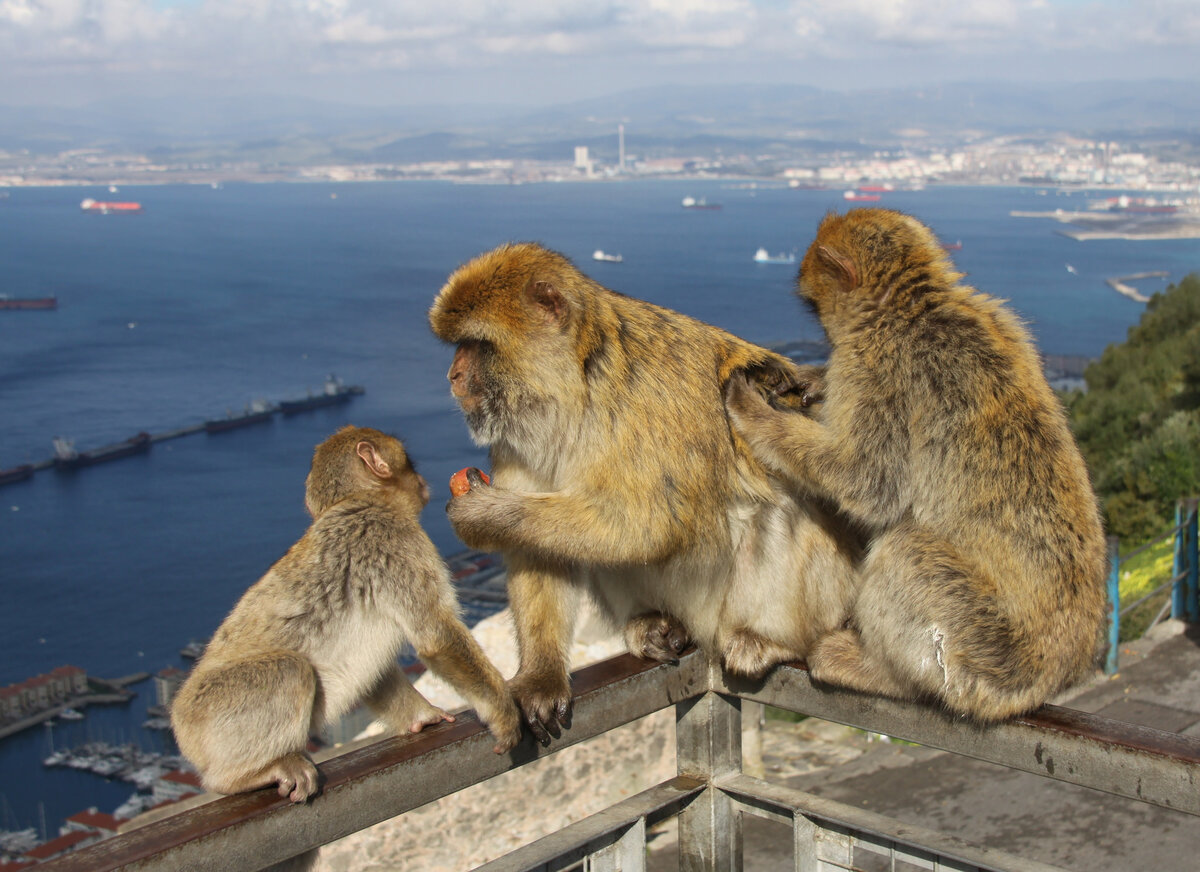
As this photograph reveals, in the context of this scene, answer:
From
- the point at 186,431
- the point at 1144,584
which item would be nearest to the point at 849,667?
the point at 1144,584

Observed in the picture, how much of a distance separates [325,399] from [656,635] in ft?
154

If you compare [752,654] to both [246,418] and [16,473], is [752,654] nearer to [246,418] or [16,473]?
[246,418]

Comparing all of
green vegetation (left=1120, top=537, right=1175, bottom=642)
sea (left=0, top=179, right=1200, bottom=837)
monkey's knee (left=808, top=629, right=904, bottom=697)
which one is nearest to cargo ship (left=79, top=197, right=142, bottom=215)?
sea (left=0, top=179, right=1200, bottom=837)

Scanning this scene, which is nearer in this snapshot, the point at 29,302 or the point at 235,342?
the point at 235,342

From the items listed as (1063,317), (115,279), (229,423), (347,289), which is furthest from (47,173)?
(1063,317)

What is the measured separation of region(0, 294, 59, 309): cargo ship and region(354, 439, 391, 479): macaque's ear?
7125cm

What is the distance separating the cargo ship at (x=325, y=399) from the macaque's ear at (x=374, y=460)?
4599 cm

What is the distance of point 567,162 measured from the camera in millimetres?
123188

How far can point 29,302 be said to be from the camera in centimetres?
6606

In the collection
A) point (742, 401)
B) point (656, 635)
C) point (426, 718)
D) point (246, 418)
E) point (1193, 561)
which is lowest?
point (246, 418)

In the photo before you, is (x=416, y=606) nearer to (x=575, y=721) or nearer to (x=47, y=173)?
(x=575, y=721)

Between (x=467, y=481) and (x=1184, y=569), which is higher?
(x=467, y=481)

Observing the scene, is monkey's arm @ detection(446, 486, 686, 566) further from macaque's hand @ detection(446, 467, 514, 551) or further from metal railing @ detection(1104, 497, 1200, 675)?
metal railing @ detection(1104, 497, 1200, 675)

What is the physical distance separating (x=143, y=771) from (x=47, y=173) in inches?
4310
